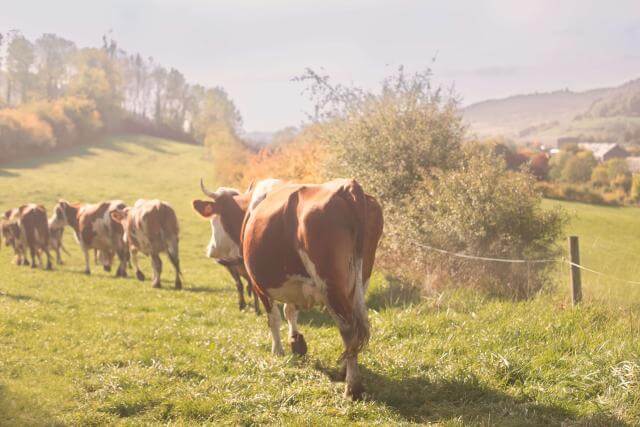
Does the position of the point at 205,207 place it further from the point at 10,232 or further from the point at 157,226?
the point at 10,232

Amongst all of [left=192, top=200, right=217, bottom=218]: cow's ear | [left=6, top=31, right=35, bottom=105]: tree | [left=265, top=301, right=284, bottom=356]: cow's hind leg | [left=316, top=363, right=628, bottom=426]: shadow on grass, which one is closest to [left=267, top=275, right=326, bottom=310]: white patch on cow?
[left=265, top=301, right=284, bottom=356]: cow's hind leg

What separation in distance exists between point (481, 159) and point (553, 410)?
358 inches

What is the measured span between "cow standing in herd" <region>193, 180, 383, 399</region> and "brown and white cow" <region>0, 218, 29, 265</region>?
19.9 metres

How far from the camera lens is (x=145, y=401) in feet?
19.7

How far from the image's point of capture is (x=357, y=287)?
5.96m

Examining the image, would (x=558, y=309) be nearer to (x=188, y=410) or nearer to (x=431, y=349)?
(x=431, y=349)

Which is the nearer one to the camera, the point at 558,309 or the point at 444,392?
the point at 444,392

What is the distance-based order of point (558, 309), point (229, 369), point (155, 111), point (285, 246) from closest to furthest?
point (285, 246), point (229, 369), point (558, 309), point (155, 111)

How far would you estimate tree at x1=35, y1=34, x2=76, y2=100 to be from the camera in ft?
255

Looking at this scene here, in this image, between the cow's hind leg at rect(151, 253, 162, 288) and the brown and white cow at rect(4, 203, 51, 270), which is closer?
the cow's hind leg at rect(151, 253, 162, 288)

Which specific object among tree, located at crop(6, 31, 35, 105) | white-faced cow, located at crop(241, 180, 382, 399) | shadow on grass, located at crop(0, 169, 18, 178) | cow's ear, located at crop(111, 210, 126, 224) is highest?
tree, located at crop(6, 31, 35, 105)

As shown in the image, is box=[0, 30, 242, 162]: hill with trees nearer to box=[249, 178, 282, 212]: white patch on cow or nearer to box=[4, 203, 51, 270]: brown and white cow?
box=[4, 203, 51, 270]: brown and white cow

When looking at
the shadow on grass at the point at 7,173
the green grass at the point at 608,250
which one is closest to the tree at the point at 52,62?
the shadow on grass at the point at 7,173

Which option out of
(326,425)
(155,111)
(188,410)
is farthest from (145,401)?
(155,111)
